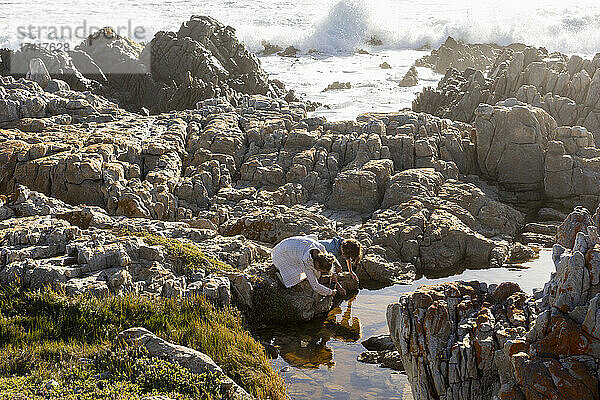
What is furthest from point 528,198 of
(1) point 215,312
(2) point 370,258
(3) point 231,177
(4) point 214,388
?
(4) point 214,388

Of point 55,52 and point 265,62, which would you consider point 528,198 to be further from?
point 265,62

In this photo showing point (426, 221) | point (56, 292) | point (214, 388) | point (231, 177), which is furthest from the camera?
point (231, 177)

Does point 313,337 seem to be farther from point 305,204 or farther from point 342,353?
point 305,204

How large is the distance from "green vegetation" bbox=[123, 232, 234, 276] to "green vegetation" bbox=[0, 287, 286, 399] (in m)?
1.05

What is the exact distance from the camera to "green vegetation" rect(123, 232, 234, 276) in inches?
423

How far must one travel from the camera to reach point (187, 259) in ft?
35.6

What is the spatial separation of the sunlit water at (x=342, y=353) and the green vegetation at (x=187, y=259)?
1.60m

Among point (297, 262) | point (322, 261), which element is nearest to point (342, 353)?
point (322, 261)

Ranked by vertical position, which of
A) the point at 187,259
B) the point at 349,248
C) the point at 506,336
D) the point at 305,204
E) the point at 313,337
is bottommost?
the point at 313,337

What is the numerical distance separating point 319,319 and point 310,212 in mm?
4301

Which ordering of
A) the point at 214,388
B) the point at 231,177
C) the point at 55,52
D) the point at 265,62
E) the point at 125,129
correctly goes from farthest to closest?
the point at 265,62, the point at 55,52, the point at 125,129, the point at 231,177, the point at 214,388

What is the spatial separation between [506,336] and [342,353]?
11.1ft

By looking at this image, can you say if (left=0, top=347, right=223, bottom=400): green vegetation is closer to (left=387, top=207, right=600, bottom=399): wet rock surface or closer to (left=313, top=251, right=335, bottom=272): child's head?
(left=387, top=207, right=600, bottom=399): wet rock surface

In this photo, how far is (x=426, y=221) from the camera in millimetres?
14703
